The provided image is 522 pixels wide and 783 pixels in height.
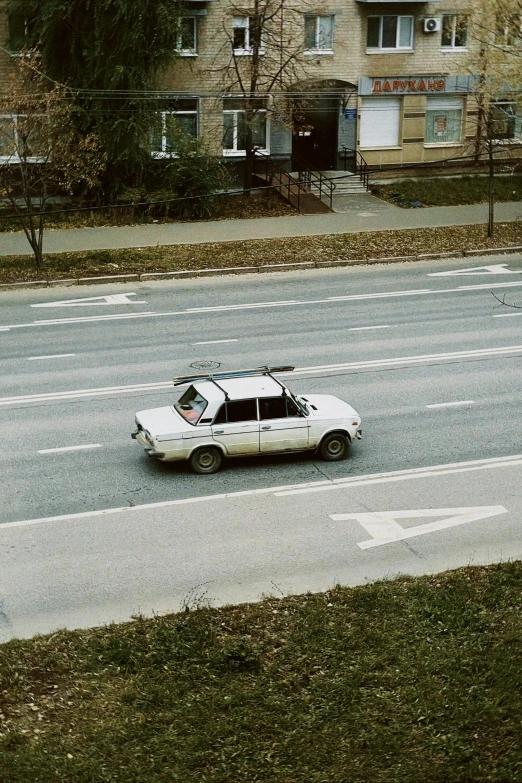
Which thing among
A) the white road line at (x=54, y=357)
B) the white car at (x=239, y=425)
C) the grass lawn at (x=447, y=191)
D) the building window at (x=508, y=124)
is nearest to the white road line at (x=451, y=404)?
the white car at (x=239, y=425)

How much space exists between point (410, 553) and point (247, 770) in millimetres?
5248

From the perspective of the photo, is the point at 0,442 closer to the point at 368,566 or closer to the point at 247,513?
the point at 247,513

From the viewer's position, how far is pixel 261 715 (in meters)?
9.54

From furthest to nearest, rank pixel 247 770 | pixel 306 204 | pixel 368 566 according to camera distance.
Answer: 1. pixel 306 204
2. pixel 368 566
3. pixel 247 770

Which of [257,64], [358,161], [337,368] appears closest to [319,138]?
[358,161]

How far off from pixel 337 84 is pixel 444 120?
5.49 m

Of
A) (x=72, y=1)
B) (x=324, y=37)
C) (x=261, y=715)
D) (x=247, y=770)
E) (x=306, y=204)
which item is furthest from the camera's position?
(x=324, y=37)

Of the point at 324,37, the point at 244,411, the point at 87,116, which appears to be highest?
the point at 324,37

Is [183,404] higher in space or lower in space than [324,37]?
lower

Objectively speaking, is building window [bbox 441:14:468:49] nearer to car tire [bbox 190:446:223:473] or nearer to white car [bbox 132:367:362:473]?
white car [bbox 132:367:362:473]

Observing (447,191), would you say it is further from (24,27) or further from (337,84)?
(24,27)

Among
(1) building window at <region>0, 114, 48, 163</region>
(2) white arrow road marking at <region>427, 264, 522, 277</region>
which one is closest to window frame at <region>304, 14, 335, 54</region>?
(2) white arrow road marking at <region>427, 264, 522, 277</region>

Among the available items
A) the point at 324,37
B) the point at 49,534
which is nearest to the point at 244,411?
the point at 49,534

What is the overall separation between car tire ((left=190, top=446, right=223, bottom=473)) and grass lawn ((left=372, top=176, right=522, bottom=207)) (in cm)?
2588
